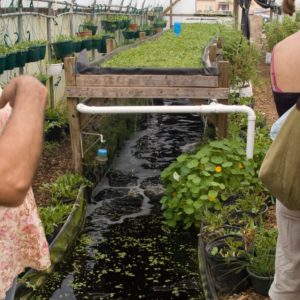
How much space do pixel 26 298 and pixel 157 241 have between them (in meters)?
1.59

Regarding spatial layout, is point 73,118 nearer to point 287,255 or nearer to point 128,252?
A: point 128,252

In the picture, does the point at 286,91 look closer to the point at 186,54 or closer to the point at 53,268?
the point at 53,268

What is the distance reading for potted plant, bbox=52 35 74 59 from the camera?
874 centimetres

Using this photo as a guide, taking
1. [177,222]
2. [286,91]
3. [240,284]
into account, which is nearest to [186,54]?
[177,222]

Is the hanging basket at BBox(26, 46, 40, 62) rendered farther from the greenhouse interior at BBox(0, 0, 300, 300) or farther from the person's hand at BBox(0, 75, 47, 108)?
the person's hand at BBox(0, 75, 47, 108)

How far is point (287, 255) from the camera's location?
2354 millimetres

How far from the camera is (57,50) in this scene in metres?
8.81

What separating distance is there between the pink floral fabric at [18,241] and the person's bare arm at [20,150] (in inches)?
20.5

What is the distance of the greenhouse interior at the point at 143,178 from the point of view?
1.99m

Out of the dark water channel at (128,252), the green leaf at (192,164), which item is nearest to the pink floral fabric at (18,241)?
the dark water channel at (128,252)

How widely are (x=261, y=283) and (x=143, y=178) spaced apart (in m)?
3.66

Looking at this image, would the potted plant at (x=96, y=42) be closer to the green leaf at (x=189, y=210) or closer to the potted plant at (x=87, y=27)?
the potted plant at (x=87, y=27)

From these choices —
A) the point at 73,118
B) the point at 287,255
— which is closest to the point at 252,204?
the point at 287,255

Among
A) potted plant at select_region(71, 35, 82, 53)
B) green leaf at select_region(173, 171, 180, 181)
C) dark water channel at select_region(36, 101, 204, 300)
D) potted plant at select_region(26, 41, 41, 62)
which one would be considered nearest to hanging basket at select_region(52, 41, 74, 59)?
potted plant at select_region(71, 35, 82, 53)
